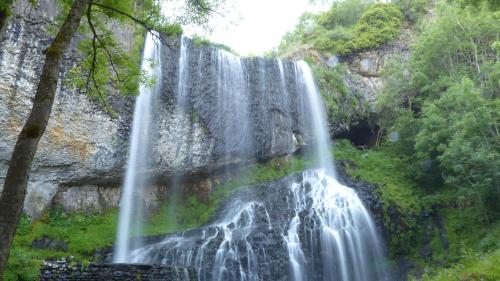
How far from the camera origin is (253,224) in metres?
13.2

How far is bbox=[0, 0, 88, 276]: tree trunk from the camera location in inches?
161

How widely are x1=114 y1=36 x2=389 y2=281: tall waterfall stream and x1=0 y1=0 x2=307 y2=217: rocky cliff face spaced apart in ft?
0.91

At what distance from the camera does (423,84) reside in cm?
1817

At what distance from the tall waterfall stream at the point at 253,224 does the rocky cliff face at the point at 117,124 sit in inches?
10.9

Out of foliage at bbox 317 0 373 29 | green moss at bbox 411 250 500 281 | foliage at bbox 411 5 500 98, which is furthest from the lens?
foliage at bbox 317 0 373 29

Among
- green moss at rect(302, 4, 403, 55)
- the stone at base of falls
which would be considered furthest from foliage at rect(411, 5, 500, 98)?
the stone at base of falls

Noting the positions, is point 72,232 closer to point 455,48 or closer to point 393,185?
point 393,185

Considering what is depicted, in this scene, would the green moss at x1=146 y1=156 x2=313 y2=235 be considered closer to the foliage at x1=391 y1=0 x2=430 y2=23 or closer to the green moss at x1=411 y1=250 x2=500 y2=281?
the green moss at x1=411 y1=250 x2=500 y2=281

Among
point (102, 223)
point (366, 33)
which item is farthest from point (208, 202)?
point (366, 33)

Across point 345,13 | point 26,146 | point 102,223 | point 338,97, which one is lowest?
point 26,146

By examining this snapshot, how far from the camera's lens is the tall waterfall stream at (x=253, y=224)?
11.7 meters

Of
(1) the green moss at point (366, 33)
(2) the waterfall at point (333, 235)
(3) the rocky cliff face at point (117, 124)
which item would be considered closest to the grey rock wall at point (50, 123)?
(3) the rocky cliff face at point (117, 124)

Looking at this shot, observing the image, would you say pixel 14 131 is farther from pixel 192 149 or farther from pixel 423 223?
pixel 423 223

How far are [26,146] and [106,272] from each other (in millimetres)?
6015
